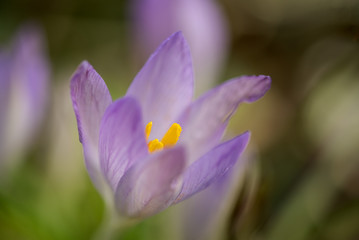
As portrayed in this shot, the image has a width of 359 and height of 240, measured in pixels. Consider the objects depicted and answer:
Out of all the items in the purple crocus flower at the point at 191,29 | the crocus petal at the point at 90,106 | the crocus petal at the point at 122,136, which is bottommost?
the crocus petal at the point at 122,136

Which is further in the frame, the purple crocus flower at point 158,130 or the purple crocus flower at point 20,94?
the purple crocus flower at point 20,94

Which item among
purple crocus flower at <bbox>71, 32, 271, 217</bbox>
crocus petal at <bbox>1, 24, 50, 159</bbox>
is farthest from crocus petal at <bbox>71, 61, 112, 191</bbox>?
crocus petal at <bbox>1, 24, 50, 159</bbox>

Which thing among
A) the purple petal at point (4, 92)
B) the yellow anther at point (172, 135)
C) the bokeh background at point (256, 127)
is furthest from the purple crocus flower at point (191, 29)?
the yellow anther at point (172, 135)

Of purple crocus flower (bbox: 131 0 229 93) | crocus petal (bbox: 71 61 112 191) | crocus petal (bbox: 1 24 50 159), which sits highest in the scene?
purple crocus flower (bbox: 131 0 229 93)

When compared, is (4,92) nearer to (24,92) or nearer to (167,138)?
(24,92)

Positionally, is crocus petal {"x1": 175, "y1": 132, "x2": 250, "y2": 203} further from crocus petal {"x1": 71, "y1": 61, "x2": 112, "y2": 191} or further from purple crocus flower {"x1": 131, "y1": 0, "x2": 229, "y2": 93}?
purple crocus flower {"x1": 131, "y1": 0, "x2": 229, "y2": 93}

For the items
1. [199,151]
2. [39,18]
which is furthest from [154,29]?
[39,18]

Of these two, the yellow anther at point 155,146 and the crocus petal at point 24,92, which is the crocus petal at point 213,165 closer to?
the yellow anther at point 155,146
